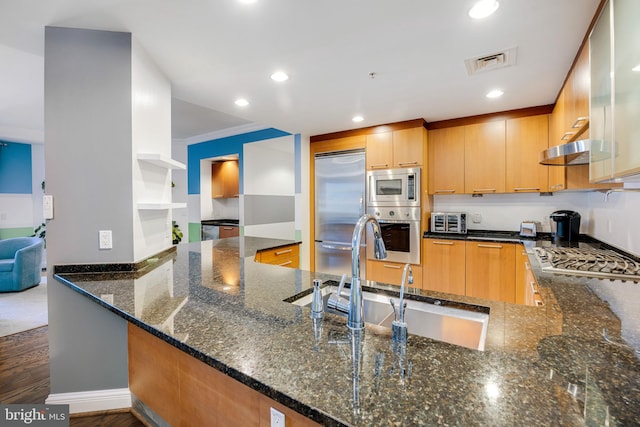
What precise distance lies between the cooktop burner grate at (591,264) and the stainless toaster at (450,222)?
48.7 inches

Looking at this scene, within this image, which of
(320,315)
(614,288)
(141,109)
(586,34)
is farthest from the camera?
(141,109)

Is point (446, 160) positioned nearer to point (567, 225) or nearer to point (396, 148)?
point (396, 148)

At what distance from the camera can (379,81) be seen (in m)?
2.32

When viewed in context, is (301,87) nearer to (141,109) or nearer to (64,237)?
(141,109)

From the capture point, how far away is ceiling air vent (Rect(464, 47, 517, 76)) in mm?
1900

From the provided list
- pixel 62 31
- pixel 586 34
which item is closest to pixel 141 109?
pixel 62 31

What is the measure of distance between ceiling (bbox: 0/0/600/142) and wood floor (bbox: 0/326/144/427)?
86.0 inches

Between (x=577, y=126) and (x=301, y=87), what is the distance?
193 cm

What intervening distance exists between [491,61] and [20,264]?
18.7ft

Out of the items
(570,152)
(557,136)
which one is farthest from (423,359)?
(557,136)

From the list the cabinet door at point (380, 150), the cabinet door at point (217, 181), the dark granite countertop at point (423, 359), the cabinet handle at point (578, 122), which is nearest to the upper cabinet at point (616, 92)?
the cabinet handle at point (578, 122)

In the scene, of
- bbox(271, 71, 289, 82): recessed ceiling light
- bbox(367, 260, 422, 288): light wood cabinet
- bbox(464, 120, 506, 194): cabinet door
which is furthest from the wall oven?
bbox(271, 71, 289, 82): recessed ceiling light

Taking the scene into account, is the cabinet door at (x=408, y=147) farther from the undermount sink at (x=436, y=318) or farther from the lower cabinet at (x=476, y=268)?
the undermount sink at (x=436, y=318)

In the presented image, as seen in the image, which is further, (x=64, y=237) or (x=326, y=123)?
(x=326, y=123)
